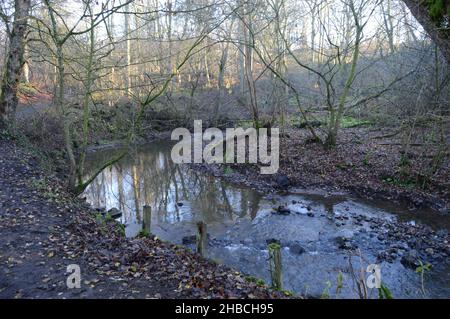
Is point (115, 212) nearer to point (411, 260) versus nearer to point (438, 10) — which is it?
point (411, 260)

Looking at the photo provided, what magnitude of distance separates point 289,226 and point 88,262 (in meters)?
5.51

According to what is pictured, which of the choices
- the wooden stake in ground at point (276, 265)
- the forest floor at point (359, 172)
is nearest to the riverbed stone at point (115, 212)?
the forest floor at point (359, 172)

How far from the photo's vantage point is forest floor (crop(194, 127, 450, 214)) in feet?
34.6

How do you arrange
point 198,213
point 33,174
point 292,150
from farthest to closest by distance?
1. point 292,150
2. point 198,213
3. point 33,174

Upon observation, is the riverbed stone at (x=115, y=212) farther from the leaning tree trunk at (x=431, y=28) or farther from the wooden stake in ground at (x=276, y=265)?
the leaning tree trunk at (x=431, y=28)

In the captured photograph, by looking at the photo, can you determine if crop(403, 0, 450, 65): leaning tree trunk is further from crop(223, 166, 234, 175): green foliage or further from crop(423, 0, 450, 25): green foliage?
crop(223, 166, 234, 175): green foliage

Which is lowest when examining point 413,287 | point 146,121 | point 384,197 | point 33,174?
point 413,287
